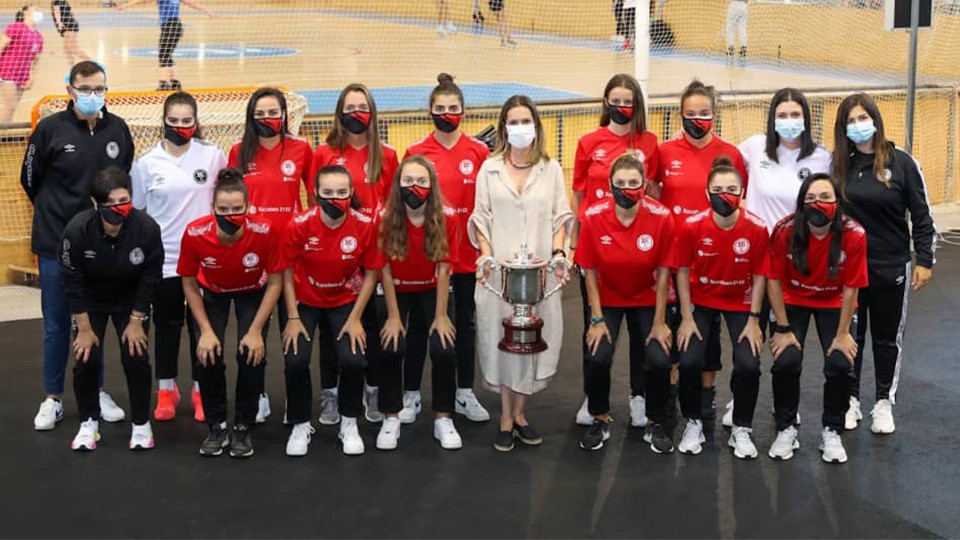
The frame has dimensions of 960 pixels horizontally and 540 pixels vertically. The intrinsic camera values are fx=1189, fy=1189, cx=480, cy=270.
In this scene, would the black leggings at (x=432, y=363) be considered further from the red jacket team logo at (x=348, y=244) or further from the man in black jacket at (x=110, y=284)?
the man in black jacket at (x=110, y=284)

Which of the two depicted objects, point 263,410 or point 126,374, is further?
point 263,410

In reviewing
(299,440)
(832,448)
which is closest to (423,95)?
(299,440)

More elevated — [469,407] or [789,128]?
[789,128]

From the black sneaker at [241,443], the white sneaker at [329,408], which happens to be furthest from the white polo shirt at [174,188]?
the white sneaker at [329,408]

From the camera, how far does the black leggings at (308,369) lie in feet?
18.9

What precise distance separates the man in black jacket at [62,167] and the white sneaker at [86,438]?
32 centimetres

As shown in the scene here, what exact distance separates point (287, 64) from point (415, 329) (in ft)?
35.0

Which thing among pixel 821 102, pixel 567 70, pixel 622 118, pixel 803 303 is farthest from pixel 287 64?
pixel 803 303

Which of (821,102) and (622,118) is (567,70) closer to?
(821,102)

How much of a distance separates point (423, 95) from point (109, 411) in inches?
282

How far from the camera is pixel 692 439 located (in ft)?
19.0

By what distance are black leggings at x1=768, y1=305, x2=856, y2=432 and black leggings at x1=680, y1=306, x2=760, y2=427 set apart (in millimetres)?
116

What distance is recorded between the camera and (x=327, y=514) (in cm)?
509

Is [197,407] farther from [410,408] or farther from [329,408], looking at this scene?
[410,408]
